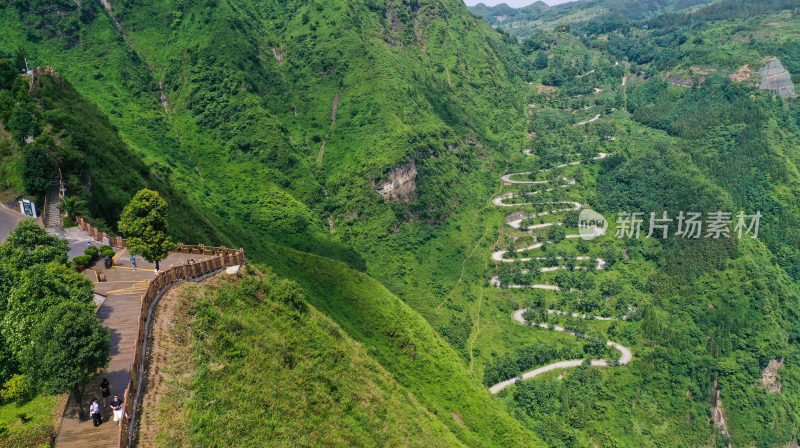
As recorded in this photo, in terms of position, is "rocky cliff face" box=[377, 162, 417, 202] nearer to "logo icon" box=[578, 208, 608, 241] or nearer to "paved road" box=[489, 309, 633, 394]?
"paved road" box=[489, 309, 633, 394]

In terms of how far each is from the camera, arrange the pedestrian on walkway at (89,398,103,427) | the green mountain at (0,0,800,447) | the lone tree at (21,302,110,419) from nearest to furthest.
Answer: the lone tree at (21,302,110,419)
the pedestrian on walkway at (89,398,103,427)
the green mountain at (0,0,800,447)

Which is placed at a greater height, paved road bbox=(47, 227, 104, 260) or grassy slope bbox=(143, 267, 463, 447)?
paved road bbox=(47, 227, 104, 260)

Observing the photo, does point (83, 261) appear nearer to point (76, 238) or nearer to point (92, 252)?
point (92, 252)

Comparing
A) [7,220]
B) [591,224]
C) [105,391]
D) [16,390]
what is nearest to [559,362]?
[591,224]

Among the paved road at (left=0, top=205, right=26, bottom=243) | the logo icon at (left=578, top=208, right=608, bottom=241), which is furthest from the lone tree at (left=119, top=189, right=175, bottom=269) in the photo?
the logo icon at (left=578, top=208, right=608, bottom=241)

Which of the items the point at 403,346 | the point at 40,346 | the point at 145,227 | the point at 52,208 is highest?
the point at 52,208

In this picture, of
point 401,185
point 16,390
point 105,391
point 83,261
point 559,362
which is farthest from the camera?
point 401,185

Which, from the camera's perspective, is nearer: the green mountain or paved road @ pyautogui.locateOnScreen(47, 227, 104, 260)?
paved road @ pyautogui.locateOnScreen(47, 227, 104, 260)
